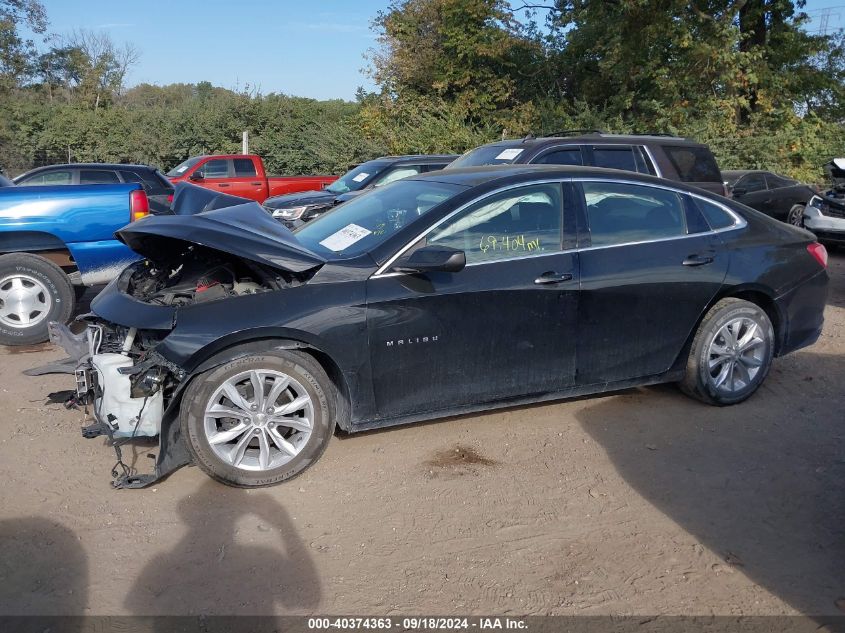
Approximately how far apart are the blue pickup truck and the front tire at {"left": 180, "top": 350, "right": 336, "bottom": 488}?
3.55m

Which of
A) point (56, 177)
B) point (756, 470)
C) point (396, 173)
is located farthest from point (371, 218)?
point (56, 177)

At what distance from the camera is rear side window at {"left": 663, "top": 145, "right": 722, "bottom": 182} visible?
8406 millimetres

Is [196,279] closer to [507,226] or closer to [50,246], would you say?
[507,226]

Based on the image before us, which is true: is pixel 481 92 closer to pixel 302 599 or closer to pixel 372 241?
pixel 372 241

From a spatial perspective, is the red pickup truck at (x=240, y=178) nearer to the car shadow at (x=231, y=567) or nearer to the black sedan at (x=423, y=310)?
the black sedan at (x=423, y=310)

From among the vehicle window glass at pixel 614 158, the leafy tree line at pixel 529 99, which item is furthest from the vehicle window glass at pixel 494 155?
the leafy tree line at pixel 529 99

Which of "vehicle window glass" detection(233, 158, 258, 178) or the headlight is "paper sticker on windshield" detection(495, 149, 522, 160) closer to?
the headlight

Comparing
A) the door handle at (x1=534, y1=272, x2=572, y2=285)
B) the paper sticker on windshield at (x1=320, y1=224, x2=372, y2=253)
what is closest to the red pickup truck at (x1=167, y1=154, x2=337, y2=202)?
the paper sticker on windshield at (x1=320, y1=224, x2=372, y2=253)

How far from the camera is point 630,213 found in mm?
4797

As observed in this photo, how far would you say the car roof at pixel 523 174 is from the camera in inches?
181

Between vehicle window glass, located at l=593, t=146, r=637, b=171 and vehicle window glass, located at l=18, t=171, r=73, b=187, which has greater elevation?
vehicle window glass, located at l=593, t=146, r=637, b=171

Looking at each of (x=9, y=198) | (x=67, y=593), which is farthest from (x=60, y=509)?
(x=9, y=198)

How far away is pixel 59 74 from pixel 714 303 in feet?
142

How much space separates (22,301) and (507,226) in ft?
15.5
